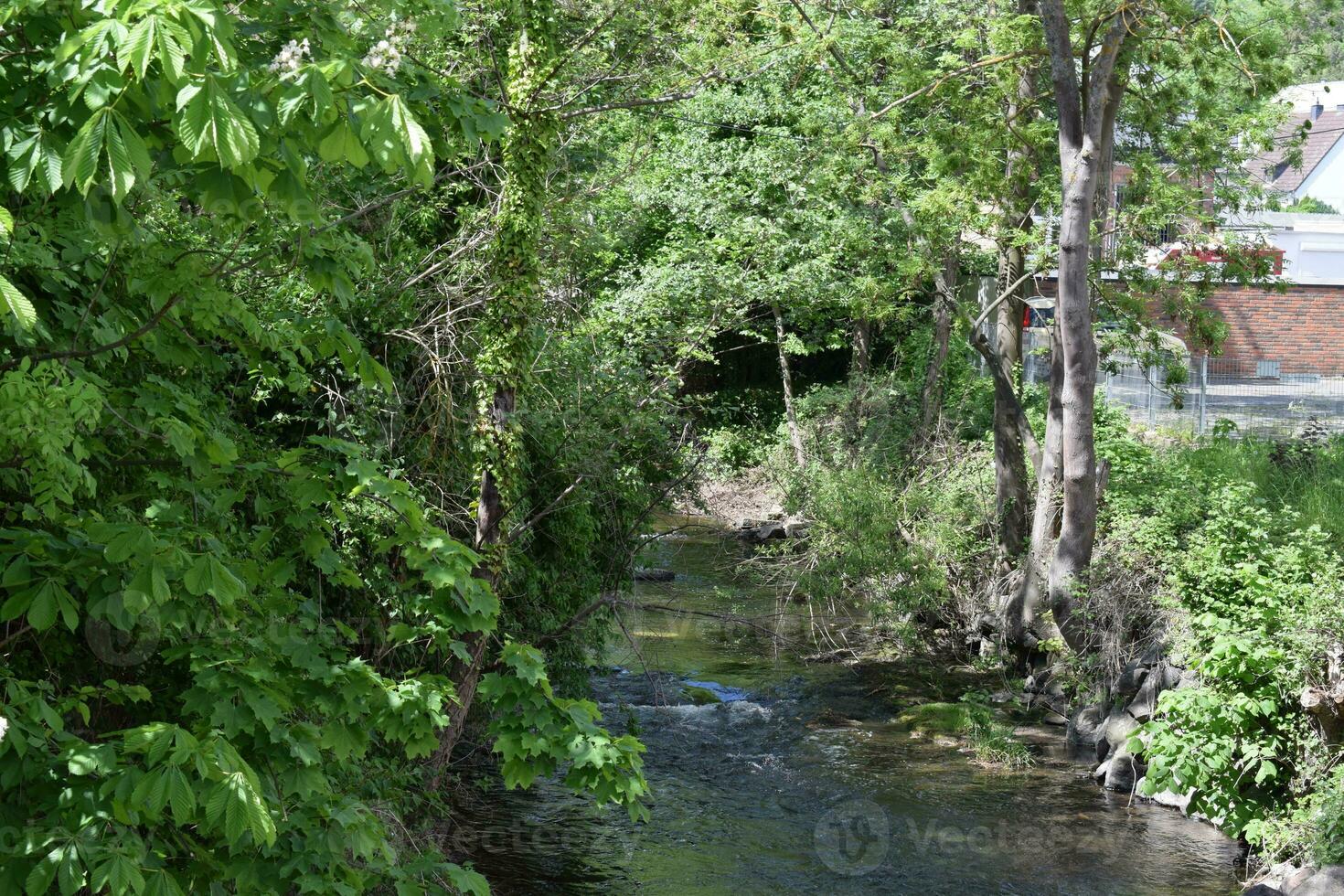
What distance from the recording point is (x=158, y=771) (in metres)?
3.64

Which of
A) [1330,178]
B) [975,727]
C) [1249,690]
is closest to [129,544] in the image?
[1249,690]

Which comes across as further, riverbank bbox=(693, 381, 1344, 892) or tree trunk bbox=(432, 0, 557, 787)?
riverbank bbox=(693, 381, 1344, 892)

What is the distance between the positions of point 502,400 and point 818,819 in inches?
202

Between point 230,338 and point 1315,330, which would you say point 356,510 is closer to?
point 230,338

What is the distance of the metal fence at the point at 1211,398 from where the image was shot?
711 inches

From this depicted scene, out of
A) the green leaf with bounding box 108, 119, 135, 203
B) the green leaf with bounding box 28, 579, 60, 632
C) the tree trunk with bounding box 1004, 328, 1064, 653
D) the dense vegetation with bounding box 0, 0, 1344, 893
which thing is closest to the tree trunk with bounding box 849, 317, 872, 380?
the dense vegetation with bounding box 0, 0, 1344, 893

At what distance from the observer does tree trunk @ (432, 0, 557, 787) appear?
332 inches

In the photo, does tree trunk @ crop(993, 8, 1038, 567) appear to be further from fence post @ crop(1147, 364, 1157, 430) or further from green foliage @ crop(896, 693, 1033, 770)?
fence post @ crop(1147, 364, 1157, 430)

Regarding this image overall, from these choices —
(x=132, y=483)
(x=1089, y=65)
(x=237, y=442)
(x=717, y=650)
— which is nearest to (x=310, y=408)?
(x=237, y=442)

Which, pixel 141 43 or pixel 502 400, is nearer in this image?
pixel 141 43

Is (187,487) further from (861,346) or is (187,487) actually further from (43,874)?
(861,346)

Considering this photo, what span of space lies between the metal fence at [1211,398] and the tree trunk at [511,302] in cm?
897

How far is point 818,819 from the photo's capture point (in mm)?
11141

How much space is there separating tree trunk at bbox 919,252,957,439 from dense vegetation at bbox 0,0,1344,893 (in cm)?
14
